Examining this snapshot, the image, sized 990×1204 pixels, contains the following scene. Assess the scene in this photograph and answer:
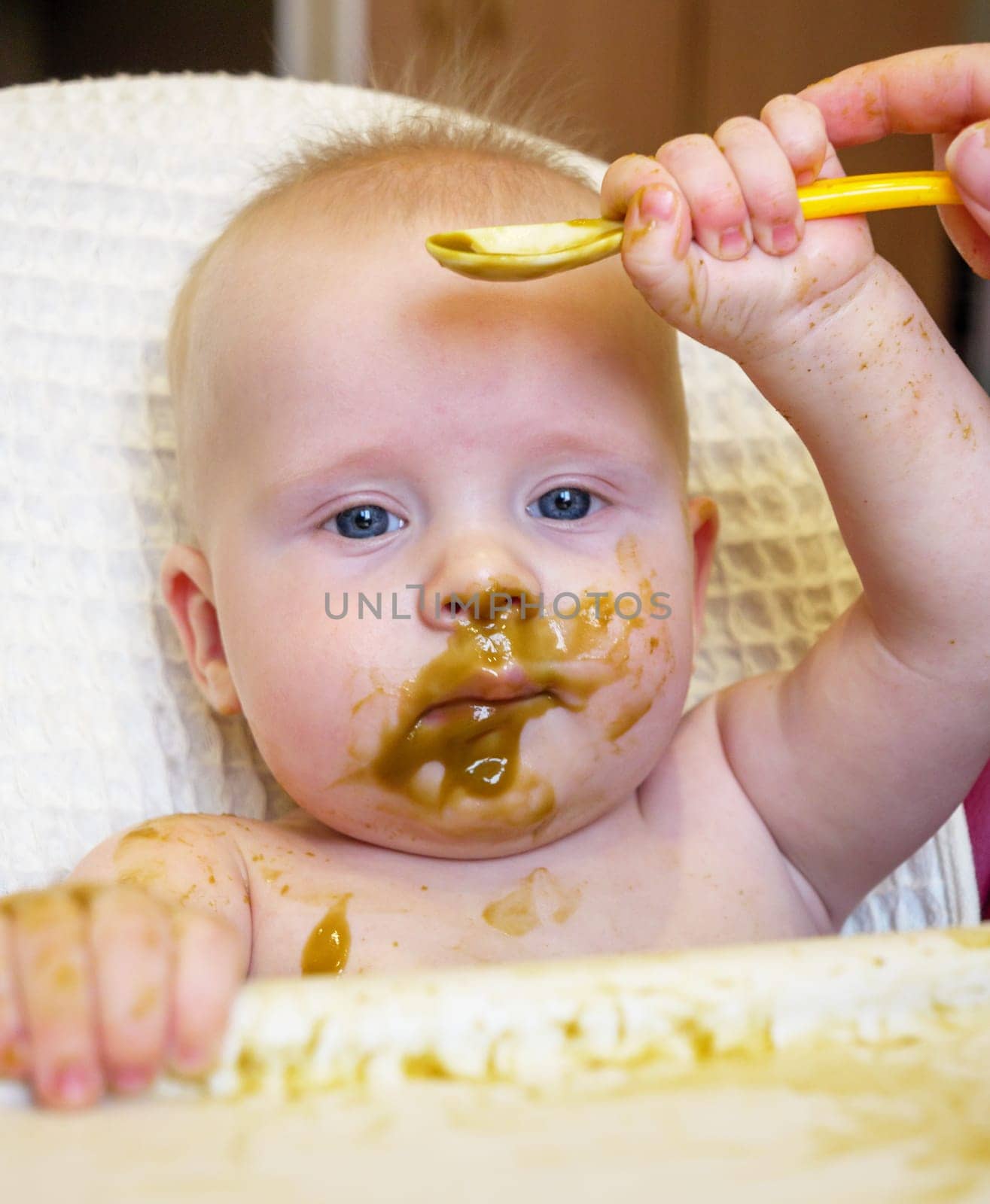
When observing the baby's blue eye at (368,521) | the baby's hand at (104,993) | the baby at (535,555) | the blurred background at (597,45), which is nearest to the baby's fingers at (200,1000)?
the baby's hand at (104,993)

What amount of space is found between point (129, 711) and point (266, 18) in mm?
2276

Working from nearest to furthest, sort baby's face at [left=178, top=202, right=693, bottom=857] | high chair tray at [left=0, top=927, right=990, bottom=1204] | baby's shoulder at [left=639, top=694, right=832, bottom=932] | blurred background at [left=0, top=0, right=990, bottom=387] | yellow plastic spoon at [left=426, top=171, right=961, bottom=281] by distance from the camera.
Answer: high chair tray at [left=0, top=927, right=990, bottom=1204], yellow plastic spoon at [left=426, top=171, right=961, bottom=281], baby's face at [left=178, top=202, right=693, bottom=857], baby's shoulder at [left=639, top=694, right=832, bottom=932], blurred background at [left=0, top=0, right=990, bottom=387]

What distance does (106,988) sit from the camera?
45 cm

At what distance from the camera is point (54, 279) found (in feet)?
3.50

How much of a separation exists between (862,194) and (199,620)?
0.51 metres

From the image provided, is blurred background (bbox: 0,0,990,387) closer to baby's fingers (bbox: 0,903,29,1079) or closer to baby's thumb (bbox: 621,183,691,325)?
baby's thumb (bbox: 621,183,691,325)

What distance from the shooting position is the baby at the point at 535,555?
2.27 ft

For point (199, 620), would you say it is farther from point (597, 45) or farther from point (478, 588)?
point (597, 45)

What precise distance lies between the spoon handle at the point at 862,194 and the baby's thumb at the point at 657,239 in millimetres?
69

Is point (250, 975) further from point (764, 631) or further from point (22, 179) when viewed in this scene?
point (22, 179)

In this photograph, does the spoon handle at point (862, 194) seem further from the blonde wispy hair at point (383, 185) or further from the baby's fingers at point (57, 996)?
the baby's fingers at point (57, 996)

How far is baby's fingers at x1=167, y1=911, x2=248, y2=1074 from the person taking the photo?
0.44 meters

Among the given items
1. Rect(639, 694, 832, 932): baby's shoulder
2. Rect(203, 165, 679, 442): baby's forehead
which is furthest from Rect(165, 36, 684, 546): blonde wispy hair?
Rect(639, 694, 832, 932): baby's shoulder

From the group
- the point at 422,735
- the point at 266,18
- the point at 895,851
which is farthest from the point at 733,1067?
the point at 266,18
